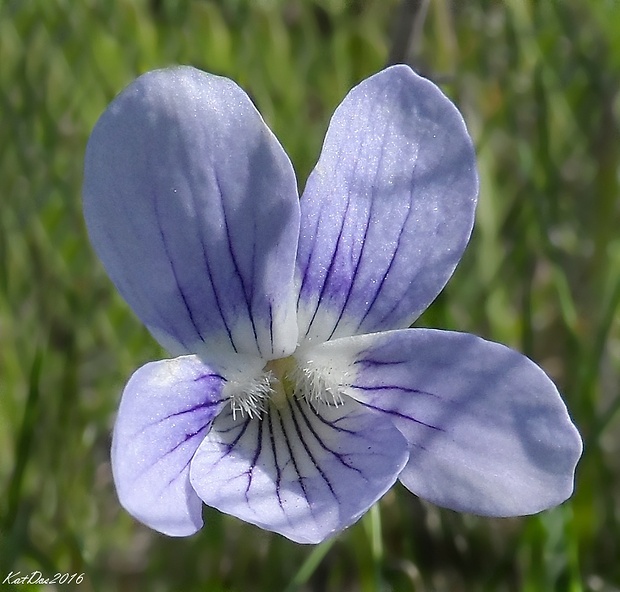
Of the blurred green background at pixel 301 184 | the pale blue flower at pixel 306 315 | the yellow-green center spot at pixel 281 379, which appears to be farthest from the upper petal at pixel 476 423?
the blurred green background at pixel 301 184

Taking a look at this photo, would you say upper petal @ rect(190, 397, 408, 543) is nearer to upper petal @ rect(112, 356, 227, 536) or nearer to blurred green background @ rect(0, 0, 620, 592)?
upper petal @ rect(112, 356, 227, 536)

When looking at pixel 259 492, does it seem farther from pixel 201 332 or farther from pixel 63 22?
pixel 63 22

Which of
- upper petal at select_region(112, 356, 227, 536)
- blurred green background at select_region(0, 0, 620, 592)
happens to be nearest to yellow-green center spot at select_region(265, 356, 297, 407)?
upper petal at select_region(112, 356, 227, 536)

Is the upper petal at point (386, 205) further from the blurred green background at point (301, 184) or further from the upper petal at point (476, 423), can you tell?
the blurred green background at point (301, 184)

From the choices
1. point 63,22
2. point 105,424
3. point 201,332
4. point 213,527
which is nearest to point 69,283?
point 105,424

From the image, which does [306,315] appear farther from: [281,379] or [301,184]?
[301,184]

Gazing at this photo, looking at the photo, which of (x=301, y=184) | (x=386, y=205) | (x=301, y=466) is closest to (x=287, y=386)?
(x=301, y=466)
